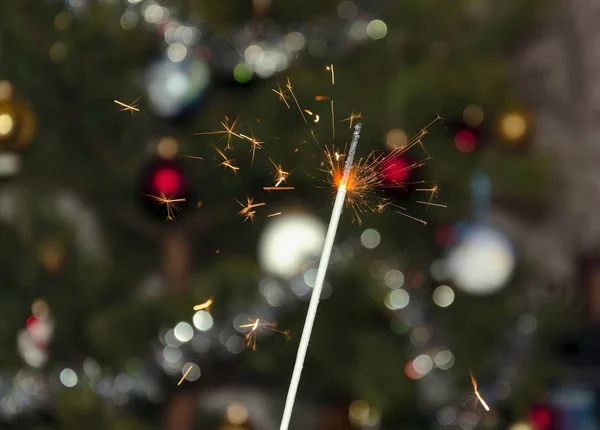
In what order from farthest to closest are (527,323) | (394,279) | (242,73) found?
(527,323)
(394,279)
(242,73)

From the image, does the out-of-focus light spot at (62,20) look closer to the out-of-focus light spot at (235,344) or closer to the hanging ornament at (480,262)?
the out-of-focus light spot at (235,344)

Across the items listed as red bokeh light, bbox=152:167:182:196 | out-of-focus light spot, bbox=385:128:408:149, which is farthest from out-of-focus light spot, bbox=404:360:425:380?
red bokeh light, bbox=152:167:182:196

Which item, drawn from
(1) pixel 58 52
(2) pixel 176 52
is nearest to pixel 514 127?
(2) pixel 176 52

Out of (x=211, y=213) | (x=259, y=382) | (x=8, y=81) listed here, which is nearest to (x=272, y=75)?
(x=211, y=213)

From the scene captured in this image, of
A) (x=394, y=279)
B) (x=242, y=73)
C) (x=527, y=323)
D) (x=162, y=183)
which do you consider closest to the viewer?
(x=162, y=183)

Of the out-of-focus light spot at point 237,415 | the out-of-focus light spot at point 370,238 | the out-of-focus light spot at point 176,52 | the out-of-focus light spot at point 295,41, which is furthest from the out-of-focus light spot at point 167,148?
the out-of-focus light spot at point 237,415

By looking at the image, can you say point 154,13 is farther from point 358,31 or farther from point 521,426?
point 521,426
